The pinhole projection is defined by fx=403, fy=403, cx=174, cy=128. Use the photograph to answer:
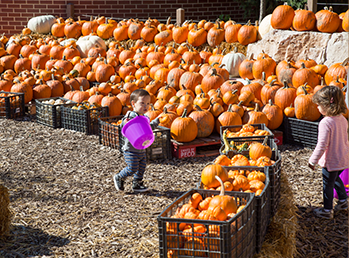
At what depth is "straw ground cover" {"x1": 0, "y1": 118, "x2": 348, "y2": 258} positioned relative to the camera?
133 inches

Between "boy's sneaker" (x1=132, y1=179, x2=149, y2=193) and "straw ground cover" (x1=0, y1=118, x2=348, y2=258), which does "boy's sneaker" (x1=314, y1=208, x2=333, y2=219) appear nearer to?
"straw ground cover" (x1=0, y1=118, x2=348, y2=258)

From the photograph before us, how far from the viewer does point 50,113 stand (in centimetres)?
767

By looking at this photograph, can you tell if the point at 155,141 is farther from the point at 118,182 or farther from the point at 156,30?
the point at 156,30

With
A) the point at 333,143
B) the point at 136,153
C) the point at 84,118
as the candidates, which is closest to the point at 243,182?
the point at 333,143

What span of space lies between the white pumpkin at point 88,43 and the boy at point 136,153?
21.7 feet

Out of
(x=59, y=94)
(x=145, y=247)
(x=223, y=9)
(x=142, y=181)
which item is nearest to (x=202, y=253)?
(x=145, y=247)

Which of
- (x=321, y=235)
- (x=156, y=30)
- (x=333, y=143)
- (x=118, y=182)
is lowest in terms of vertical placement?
(x=321, y=235)

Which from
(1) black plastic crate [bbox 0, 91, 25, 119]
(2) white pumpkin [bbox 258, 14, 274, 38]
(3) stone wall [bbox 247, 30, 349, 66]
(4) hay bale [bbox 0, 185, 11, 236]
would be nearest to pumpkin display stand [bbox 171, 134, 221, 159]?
(3) stone wall [bbox 247, 30, 349, 66]

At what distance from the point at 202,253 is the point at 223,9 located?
1295 cm

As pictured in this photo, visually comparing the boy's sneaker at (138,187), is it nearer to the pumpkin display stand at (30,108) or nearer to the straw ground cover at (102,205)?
the straw ground cover at (102,205)

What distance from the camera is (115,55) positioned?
9.84 meters

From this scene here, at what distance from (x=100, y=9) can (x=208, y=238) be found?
39.3 feet

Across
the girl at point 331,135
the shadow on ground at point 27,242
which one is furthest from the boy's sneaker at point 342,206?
the shadow on ground at point 27,242

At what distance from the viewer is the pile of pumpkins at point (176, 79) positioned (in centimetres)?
635
